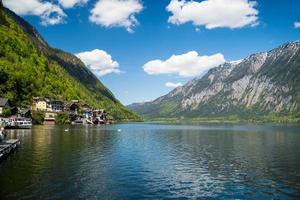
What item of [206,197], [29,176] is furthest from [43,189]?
[206,197]

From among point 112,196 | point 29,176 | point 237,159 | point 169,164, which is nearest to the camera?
point 112,196

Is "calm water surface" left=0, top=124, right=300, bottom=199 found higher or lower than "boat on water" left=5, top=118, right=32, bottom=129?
lower

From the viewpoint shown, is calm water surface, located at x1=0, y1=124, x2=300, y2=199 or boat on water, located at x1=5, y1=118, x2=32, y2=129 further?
boat on water, located at x1=5, y1=118, x2=32, y2=129

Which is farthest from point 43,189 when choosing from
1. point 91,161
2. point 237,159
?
point 237,159

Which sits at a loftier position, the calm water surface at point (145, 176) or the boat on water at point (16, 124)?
the boat on water at point (16, 124)

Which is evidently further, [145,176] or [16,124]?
[16,124]

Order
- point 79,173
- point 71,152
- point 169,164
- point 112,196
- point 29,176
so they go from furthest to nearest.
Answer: point 71,152
point 169,164
point 79,173
point 29,176
point 112,196

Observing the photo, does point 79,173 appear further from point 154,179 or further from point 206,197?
point 206,197

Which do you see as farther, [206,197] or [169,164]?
[169,164]

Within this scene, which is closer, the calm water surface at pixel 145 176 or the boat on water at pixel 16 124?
the calm water surface at pixel 145 176

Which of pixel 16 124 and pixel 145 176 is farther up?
pixel 16 124

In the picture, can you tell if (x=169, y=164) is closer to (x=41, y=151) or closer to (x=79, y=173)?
(x=79, y=173)

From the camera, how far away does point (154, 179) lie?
5600 cm

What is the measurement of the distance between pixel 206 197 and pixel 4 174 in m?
30.0
